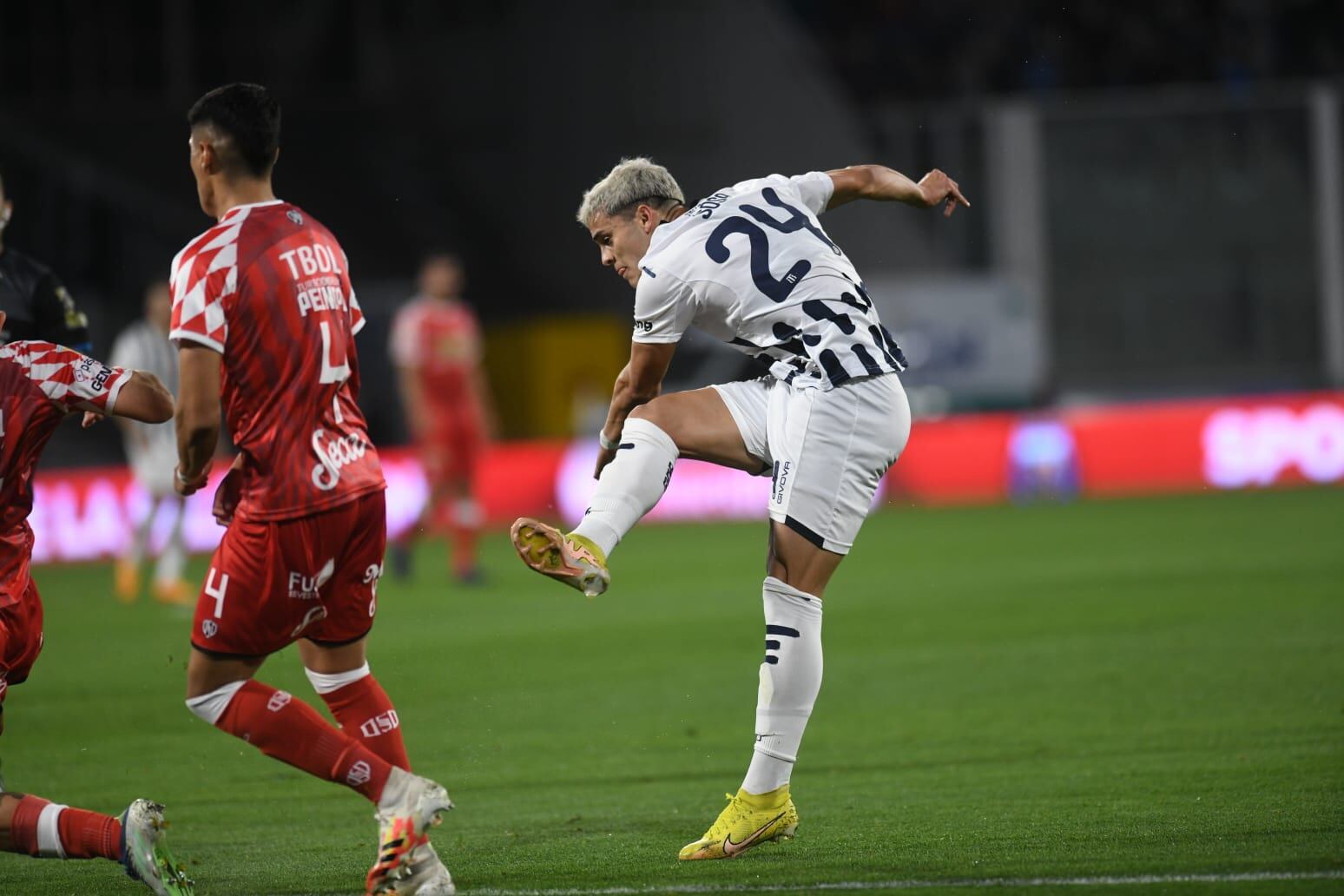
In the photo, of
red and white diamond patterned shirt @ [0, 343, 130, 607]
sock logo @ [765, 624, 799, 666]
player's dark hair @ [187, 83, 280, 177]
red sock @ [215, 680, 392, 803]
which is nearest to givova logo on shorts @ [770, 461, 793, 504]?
sock logo @ [765, 624, 799, 666]

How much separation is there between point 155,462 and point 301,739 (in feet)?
30.3

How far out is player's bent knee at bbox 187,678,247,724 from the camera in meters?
4.48

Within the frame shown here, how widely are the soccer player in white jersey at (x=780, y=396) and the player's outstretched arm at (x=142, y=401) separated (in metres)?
1.20

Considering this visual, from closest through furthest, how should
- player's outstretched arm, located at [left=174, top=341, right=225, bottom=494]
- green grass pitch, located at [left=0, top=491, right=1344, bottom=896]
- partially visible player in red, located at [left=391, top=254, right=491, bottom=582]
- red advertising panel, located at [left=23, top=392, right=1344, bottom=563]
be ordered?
player's outstretched arm, located at [left=174, top=341, right=225, bottom=494]
green grass pitch, located at [left=0, top=491, right=1344, bottom=896]
partially visible player in red, located at [left=391, top=254, right=491, bottom=582]
red advertising panel, located at [left=23, top=392, right=1344, bottom=563]

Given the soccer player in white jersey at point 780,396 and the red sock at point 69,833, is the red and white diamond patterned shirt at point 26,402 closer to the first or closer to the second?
the red sock at point 69,833

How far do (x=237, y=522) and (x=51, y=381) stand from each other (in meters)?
0.65

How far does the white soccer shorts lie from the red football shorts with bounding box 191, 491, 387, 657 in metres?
1.34

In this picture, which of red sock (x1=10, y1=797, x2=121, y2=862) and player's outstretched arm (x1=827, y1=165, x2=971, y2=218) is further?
player's outstretched arm (x1=827, y1=165, x2=971, y2=218)

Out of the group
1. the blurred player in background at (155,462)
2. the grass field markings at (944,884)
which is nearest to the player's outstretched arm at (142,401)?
the grass field markings at (944,884)

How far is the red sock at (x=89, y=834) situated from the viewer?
14.9ft

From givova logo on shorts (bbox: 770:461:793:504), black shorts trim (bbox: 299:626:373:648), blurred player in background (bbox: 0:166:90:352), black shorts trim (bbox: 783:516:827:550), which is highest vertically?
blurred player in background (bbox: 0:166:90:352)

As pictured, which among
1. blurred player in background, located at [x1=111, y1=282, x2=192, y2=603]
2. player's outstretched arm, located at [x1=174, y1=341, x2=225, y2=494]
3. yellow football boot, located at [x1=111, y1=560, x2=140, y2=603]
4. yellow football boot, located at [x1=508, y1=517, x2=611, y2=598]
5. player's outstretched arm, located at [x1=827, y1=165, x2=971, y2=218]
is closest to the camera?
player's outstretched arm, located at [x1=174, y1=341, x2=225, y2=494]

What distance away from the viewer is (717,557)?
15.1m

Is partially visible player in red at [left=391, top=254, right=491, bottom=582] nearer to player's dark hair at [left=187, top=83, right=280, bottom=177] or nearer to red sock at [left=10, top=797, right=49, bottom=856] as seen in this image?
red sock at [left=10, top=797, right=49, bottom=856]
